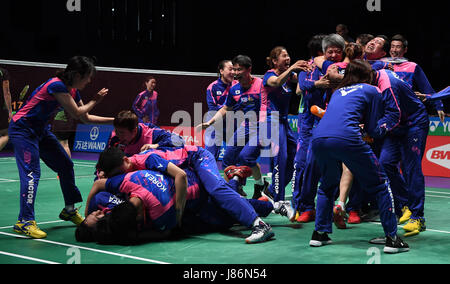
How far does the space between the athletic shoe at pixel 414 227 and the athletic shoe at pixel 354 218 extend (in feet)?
2.56

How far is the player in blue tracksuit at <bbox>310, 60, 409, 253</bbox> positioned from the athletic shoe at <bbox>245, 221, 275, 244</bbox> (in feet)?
1.70

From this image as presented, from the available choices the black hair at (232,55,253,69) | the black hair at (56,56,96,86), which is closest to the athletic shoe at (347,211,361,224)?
the black hair at (232,55,253,69)

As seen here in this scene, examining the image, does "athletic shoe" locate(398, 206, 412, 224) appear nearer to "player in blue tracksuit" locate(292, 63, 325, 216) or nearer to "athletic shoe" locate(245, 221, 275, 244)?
"player in blue tracksuit" locate(292, 63, 325, 216)

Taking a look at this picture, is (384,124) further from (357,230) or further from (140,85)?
(140,85)

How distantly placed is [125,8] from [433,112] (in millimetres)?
10281

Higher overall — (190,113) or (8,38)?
(8,38)

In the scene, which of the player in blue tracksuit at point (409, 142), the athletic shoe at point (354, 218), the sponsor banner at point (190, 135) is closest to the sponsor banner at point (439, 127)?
the sponsor banner at point (190, 135)

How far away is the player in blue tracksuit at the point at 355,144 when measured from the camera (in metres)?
5.78

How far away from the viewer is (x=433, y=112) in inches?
607

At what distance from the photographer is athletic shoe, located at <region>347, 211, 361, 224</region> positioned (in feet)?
25.2

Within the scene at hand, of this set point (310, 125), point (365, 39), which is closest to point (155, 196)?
point (310, 125)

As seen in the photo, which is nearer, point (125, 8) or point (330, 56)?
point (330, 56)

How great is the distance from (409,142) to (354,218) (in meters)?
1.20
